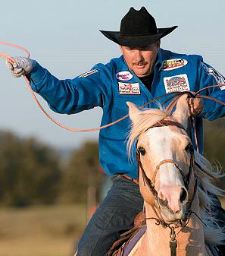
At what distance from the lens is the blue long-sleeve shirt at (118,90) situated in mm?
7605

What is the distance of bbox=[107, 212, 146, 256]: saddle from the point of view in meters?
7.14

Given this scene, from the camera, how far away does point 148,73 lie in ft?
25.4

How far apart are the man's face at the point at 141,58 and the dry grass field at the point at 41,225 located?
33.6 meters

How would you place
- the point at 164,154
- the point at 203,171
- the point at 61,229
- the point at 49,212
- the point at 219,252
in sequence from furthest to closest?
→ the point at 49,212 < the point at 61,229 < the point at 219,252 < the point at 203,171 < the point at 164,154

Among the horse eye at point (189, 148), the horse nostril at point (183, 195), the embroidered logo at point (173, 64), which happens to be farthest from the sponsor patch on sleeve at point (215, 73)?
the horse nostril at point (183, 195)

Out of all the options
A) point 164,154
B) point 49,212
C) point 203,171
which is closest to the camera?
point 164,154

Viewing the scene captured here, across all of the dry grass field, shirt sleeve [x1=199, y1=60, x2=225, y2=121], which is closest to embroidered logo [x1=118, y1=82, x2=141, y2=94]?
shirt sleeve [x1=199, y1=60, x2=225, y2=121]

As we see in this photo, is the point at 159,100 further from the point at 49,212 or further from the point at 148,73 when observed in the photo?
the point at 49,212

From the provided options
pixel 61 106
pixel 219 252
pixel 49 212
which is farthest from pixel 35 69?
pixel 49 212

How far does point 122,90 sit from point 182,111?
100 centimetres

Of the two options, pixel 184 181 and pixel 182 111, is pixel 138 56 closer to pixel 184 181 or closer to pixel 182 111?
pixel 182 111

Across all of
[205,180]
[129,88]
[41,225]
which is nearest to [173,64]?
[129,88]

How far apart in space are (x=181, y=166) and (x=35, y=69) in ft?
5.57

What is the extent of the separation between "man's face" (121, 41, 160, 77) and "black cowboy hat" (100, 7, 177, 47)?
60 millimetres
